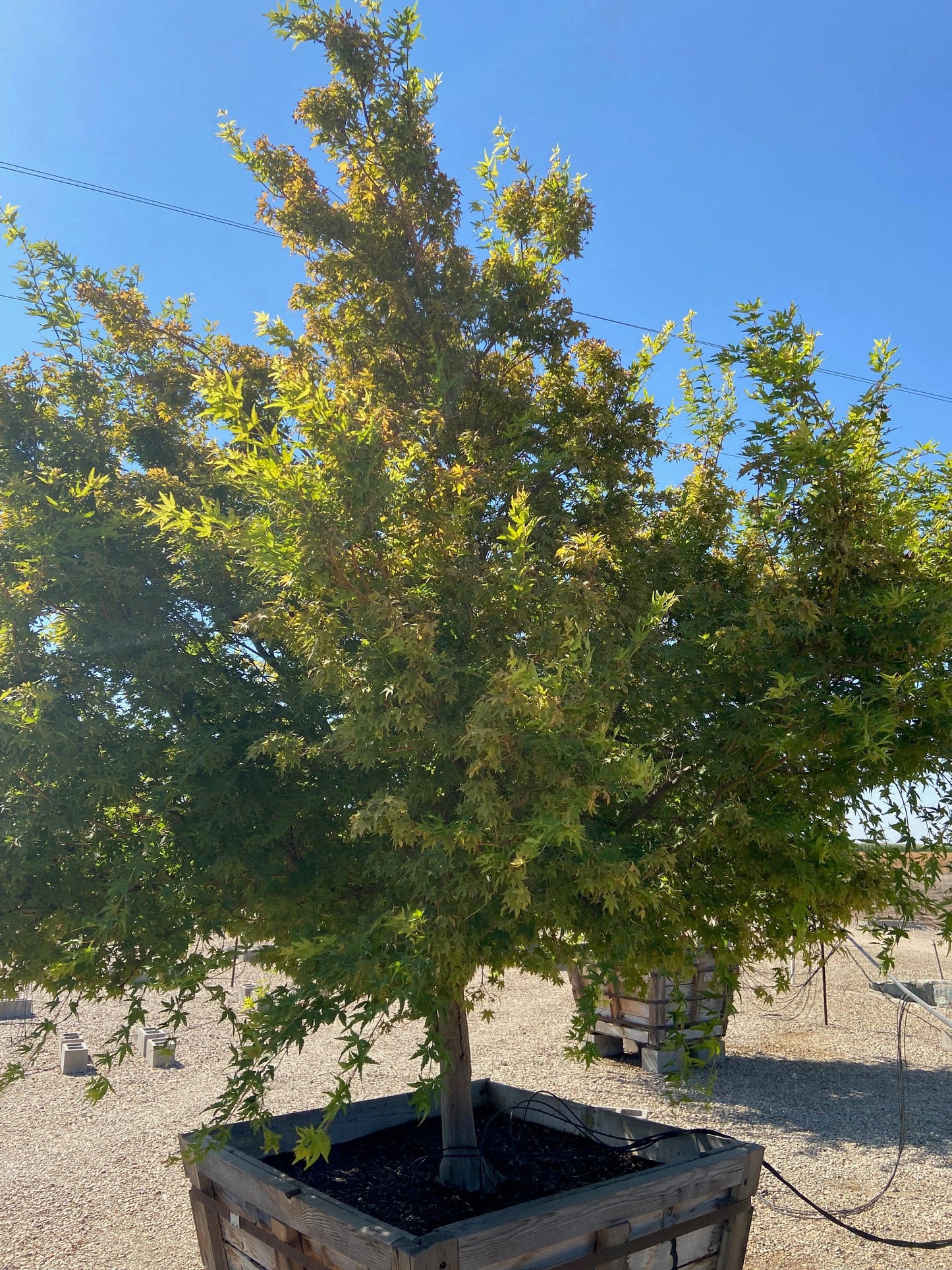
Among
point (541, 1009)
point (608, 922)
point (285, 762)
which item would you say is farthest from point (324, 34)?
point (541, 1009)

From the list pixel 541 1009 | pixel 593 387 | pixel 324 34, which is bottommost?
pixel 541 1009

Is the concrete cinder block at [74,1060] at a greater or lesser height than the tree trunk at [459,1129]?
lesser

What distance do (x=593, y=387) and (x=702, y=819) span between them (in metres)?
2.25

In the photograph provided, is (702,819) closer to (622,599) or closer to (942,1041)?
(622,599)

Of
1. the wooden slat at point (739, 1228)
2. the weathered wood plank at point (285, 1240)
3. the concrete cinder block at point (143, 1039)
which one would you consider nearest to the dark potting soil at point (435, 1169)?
the weathered wood plank at point (285, 1240)

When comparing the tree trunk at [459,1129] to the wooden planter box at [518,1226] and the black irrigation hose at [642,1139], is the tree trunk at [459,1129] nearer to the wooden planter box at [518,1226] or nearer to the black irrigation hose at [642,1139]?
the black irrigation hose at [642,1139]

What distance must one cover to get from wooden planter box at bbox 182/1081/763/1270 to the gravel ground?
1.05m

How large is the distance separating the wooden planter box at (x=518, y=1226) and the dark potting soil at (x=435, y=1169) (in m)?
0.39

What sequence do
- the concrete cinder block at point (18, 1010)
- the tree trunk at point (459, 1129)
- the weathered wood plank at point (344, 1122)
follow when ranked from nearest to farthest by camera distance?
the tree trunk at point (459, 1129) → the weathered wood plank at point (344, 1122) → the concrete cinder block at point (18, 1010)

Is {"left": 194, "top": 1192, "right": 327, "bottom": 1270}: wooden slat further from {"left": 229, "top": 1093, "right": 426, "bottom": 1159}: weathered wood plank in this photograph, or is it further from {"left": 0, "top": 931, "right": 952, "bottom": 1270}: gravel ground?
{"left": 0, "top": 931, "right": 952, "bottom": 1270}: gravel ground

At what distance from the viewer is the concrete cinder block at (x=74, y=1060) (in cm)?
1059

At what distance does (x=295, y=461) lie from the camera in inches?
128

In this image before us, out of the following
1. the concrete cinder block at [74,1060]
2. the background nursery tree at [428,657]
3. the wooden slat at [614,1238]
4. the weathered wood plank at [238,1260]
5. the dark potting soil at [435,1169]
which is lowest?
the concrete cinder block at [74,1060]

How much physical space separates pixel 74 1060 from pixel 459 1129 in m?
7.94
